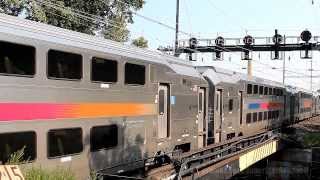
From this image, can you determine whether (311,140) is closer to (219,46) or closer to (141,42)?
(141,42)

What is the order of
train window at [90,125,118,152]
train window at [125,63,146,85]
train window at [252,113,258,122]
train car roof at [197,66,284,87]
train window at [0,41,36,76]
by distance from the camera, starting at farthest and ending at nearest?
train window at [252,113,258,122], train car roof at [197,66,284,87], train window at [125,63,146,85], train window at [90,125,118,152], train window at [0,41,36,76]

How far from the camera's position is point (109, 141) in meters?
14.5

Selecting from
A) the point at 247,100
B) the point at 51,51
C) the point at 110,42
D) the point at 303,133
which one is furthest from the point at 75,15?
the point at 51,51

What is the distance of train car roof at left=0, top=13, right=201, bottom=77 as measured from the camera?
11016mm

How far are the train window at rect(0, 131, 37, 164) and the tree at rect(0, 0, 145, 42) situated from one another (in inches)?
858

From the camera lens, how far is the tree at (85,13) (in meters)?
32.4

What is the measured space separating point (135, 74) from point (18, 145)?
5.75 metres

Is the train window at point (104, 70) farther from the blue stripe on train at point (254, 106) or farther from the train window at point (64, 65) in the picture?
the blue stripe on train at point (254, 106)

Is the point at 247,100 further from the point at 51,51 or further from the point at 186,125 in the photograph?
the point at 51,51

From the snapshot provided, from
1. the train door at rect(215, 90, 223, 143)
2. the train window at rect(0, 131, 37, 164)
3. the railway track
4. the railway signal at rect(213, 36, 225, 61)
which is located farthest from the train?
the railway signal at rect(213, 36, 225, 61)

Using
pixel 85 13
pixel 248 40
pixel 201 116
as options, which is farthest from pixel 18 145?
pixel 248 40

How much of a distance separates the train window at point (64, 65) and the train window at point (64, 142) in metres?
1.28

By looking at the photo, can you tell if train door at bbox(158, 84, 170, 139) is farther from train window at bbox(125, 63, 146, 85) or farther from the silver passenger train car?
the silver passenger train car

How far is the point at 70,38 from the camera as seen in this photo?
1295 cm
